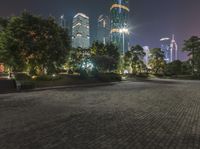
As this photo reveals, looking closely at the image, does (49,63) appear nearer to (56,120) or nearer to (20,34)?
(20,34)

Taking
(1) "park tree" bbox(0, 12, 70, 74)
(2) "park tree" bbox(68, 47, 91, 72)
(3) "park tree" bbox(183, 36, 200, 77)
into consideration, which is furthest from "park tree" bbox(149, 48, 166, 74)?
(1) "park tree" bbox(0, 12, 70, 74)

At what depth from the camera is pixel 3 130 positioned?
22.3ft

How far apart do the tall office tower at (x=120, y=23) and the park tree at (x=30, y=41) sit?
430 feet

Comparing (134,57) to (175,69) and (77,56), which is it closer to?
(175,69)

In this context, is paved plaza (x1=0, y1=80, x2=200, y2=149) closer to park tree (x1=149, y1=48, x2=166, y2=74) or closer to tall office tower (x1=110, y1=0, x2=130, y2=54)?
park tree (x1=149, y1=48, x2=166, y2=74)

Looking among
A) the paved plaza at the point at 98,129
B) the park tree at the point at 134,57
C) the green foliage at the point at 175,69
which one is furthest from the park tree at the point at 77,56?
the paved plaza at the point at 98,129

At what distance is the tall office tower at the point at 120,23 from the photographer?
158m

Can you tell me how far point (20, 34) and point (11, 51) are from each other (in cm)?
256

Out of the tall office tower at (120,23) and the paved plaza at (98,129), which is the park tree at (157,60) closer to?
the paved plaza at (98,129)

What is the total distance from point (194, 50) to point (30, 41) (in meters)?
51.5

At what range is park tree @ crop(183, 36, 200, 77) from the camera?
2335 inches

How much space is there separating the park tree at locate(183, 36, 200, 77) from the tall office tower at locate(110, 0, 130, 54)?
311 feet

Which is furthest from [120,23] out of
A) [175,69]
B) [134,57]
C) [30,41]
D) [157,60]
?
[30,41]

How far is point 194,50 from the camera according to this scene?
198 ft
